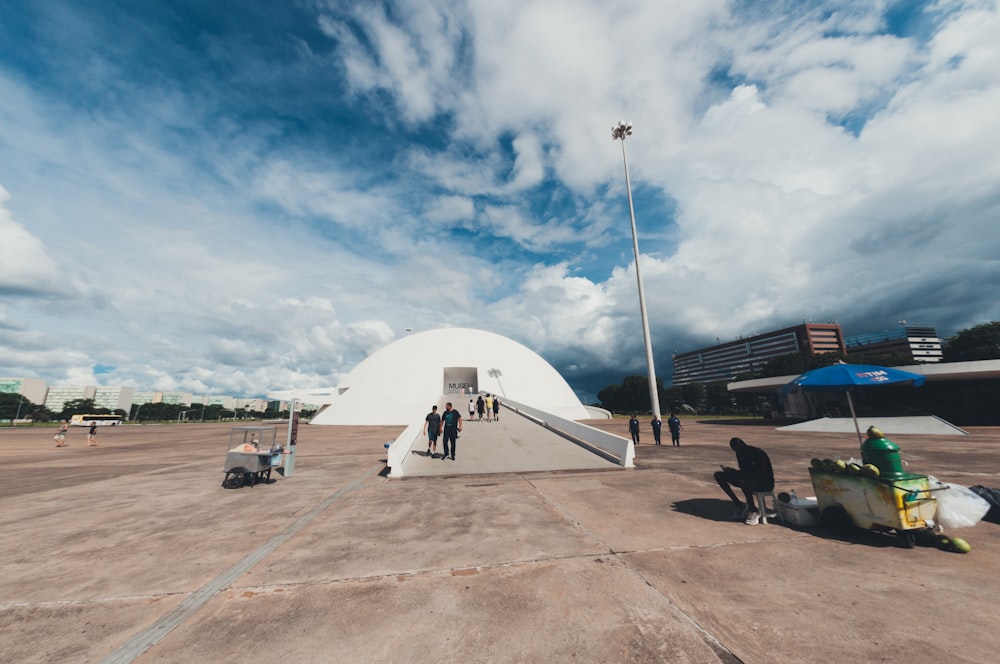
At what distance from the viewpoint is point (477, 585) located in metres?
3.74

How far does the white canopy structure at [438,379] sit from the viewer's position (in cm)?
3434

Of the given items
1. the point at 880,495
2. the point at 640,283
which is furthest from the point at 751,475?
the point at 640,283

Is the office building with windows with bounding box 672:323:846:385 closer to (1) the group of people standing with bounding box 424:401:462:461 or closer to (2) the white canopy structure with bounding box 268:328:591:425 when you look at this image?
(2) the white canopy structure with bounding box 268:328:591:425

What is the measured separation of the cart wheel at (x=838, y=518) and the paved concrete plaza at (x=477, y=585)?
0.27 m

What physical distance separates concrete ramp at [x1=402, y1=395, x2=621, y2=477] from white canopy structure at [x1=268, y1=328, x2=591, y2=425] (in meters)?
17.2

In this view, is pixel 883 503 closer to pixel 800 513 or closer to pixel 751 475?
pixel 800 513

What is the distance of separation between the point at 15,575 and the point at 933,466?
731 inches

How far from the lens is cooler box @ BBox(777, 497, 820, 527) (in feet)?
17.2

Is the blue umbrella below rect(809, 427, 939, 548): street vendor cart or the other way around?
the other way around

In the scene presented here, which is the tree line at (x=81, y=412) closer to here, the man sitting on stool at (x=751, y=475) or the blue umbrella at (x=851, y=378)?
the man sitting on stool at (x=751, y=475)

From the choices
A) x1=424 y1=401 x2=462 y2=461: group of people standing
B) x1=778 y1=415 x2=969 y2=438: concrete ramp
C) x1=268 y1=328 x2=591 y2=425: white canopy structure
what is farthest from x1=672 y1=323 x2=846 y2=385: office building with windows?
x1=424 y1=401 x2=462 y2=461: group of people standing

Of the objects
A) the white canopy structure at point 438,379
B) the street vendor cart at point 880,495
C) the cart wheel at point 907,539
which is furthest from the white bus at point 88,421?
the cart wheel at point 907,539

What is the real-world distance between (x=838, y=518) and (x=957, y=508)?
3.99 ft

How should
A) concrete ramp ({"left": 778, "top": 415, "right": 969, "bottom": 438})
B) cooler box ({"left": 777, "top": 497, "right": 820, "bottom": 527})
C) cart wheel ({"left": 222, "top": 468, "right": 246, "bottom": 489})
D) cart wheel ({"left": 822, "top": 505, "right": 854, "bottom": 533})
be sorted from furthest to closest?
concrete ramp ({"left": 778, "top": 415, "right": 969, "bottom": 438}), cart wheel ({"left": 222, "top": 468, "right": 246, "bottom": 489}), cooler box ({"left": 777, "top": 497, "right": 820, "bottom": 527}), cart wheel ({"left": 822, "top": 505, "right": 854, "bottom": 533})
